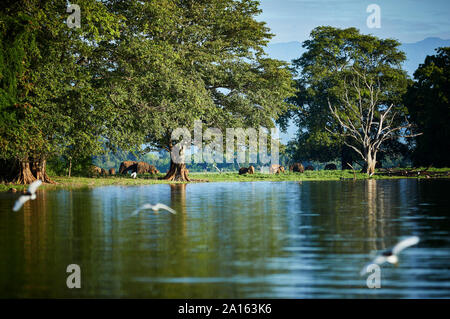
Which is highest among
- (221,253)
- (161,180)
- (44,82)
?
(44,82)

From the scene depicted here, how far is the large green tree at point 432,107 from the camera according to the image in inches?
2137

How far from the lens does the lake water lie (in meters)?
7.59

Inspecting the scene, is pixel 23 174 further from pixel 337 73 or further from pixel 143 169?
pixel 337 73

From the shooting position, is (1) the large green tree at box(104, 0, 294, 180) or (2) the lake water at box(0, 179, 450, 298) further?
(1) the large green tree at box(104, 0, 294, 180)

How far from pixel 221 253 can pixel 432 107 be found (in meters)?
49.3

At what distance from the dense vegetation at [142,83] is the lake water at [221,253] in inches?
630

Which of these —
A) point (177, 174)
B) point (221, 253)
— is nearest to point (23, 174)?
point (177, 174)

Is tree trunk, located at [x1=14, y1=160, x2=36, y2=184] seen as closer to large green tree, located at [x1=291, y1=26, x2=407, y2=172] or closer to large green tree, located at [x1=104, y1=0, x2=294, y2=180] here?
large green tree, located at [x1=104, y1=0, x2=294, y2=180]

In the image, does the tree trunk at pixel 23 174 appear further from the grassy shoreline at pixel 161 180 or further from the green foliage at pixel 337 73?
the green foliage at pixel 337 73

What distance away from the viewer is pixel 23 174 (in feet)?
118

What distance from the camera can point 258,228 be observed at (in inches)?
539

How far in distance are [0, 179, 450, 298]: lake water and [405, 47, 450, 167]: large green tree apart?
3899 centimetres

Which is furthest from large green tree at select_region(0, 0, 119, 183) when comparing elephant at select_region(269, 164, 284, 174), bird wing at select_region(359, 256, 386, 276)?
elephant at select_region(269, 164, 284, 174)

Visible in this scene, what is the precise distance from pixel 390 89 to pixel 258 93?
25310 mm
